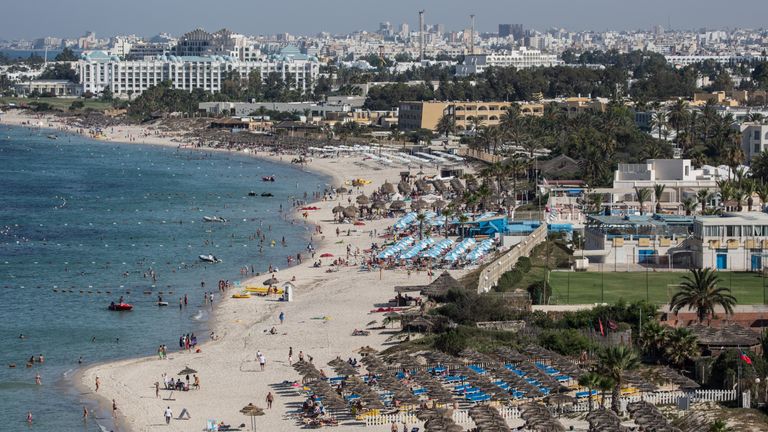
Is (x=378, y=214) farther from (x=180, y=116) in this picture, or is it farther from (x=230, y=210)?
(x=180, y=116)

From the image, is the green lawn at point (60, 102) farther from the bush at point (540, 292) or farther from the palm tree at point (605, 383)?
the palm tree at point (605, 383)

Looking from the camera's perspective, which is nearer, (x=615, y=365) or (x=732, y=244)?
(x=615, y=365)

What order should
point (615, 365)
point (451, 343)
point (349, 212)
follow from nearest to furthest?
point (615, 365)
point (451, 343)
point (349, 212)

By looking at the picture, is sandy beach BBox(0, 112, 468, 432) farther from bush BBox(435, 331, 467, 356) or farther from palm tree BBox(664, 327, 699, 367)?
palm tree BBox(664, 327, 699, 367)

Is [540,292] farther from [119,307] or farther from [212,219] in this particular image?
[212,219]

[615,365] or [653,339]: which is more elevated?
[615,365]

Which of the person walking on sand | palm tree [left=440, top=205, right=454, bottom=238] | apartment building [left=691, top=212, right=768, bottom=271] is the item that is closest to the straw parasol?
the person walking on sand

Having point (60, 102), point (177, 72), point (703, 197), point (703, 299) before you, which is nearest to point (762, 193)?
point (703, 197)

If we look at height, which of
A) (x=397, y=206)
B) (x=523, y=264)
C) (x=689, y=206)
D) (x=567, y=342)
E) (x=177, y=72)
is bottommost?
(x=567, y=342)
